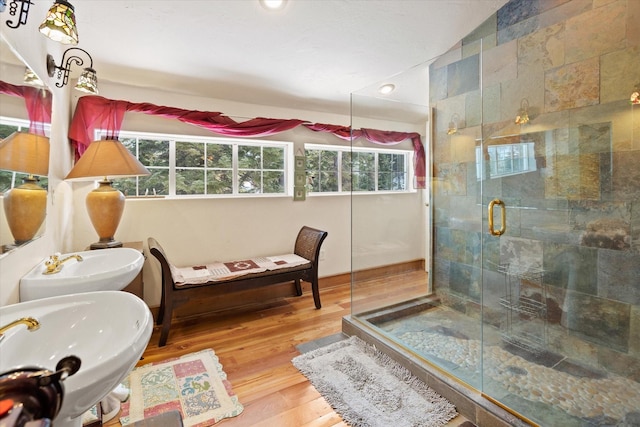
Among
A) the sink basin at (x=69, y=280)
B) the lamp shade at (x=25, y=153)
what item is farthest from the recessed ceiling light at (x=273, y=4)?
the sink basin at (x=69, y=280)

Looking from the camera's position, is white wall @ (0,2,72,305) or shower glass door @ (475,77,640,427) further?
shower glass door @ (475,77,640,427)

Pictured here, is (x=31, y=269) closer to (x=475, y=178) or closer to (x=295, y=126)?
(x=295, y=126)

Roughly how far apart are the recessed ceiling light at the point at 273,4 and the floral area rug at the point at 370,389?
2.32 m

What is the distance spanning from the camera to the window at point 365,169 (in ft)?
12.0

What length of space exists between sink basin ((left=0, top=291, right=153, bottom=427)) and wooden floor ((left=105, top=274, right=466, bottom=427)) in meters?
0.92

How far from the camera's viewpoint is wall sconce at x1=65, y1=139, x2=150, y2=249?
2076 millimetres

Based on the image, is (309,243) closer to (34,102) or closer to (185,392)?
(185,392)

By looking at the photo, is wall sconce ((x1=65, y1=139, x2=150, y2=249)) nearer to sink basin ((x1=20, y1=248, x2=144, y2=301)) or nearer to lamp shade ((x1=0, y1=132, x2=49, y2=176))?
lamp shade ((x1=0, y1=132, x2=49, y2=176))

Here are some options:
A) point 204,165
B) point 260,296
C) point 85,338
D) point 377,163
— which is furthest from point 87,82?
point 377,163

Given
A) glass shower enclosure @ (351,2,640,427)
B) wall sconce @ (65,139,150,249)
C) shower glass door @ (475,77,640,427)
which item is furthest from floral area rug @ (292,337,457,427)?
wall sconce @ (65,139,150,249)

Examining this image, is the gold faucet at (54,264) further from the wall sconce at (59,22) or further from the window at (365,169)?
the window at (365,169)

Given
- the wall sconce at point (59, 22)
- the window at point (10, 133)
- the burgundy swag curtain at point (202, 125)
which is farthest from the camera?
the burgundy swag curtain at point (202, 125)

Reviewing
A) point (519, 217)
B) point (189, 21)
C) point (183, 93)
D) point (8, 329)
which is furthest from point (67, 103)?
point (519, 217)

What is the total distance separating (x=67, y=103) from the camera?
7.89 feet
